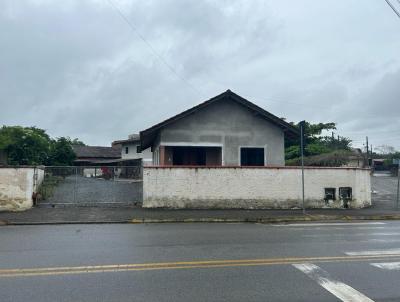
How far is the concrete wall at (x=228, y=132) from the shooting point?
22828 mm

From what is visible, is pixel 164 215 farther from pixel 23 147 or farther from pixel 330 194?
pixel 23 147

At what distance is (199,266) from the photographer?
23.7 ft

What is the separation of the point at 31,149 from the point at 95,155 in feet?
100

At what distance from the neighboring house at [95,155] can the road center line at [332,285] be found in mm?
60258

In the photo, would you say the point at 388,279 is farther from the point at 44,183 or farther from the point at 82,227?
the point at 44,183

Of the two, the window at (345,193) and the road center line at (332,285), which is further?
the window at (345,193)

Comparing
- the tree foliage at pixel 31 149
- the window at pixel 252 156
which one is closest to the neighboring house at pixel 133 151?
the tree foliage at pixel 31 149

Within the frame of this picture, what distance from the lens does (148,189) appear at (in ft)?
58.3

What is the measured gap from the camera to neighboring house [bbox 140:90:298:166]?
895 inches

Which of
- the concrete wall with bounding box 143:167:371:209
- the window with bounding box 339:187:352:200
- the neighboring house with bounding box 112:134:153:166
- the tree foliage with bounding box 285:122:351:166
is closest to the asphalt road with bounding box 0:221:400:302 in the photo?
the concrete wall with bounding box 143:167:371:209

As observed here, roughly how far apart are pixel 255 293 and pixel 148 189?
40.7ft

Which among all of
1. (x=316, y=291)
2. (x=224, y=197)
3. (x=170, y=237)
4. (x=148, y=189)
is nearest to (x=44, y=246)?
(x=170, y=237)

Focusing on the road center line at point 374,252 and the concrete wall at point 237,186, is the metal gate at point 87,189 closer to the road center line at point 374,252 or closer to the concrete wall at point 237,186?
the concrete wall at point 237,186

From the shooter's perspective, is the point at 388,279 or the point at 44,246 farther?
the point at 44,246
